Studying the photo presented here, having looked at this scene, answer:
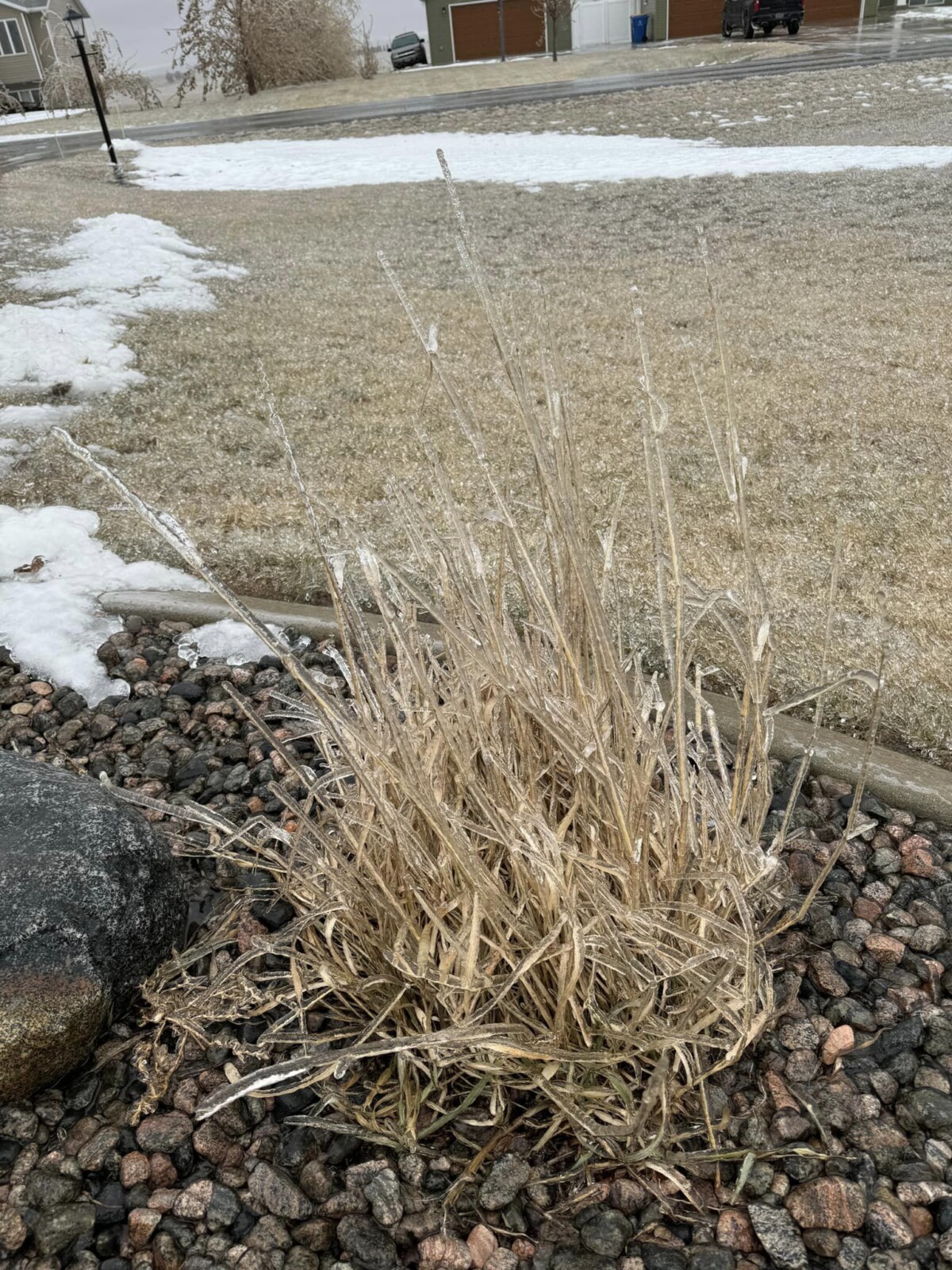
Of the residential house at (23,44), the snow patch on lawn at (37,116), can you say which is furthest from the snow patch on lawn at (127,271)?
the residential house at (23,44)

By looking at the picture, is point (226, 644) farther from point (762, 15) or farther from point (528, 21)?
point (528, 21)

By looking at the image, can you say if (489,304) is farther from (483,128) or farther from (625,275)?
(483,128)

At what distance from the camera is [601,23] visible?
109 feet

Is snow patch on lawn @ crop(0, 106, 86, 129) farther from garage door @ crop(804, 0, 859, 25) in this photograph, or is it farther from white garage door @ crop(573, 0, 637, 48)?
garage door @ crop(804, 0, 859, 25)

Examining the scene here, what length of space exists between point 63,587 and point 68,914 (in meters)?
1.65

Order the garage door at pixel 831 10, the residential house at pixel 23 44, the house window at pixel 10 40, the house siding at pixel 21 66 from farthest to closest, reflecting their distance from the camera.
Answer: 1. the house window at pixel 10 40
2. the house siding at pixel 21 66
3. the residential house at pixel 23 44
4. the garage door at pixel 831 10

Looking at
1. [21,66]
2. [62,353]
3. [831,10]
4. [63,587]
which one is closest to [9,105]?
[21,66]

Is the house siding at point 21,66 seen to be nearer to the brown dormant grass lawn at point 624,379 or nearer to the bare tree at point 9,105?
the bare tree at point 9,105

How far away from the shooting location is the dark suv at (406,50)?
1152 inches

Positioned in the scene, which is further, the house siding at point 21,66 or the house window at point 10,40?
the house window at point 10,40

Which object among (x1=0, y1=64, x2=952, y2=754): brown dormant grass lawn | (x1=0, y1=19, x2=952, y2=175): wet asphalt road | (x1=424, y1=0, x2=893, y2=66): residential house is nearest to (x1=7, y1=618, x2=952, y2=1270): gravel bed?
(x1=0, y1=64, x2=952, y2=754): brown dormant grass lawn

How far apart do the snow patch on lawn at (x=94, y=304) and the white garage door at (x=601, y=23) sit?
3060 centimetres

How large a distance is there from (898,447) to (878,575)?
1150mm

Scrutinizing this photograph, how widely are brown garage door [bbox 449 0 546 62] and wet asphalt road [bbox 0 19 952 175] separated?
11165 mm
